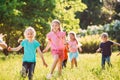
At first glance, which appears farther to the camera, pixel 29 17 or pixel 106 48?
pixel 29 17

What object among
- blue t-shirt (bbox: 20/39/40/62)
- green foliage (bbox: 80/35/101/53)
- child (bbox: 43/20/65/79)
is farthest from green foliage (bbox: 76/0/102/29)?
blue t-shirt (bbox: 20/39/40/62)

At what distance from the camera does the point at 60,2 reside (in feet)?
105

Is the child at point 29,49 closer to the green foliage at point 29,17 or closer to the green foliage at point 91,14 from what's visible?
the green foliage at point 29,17

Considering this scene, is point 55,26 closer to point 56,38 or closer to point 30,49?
point 56,38

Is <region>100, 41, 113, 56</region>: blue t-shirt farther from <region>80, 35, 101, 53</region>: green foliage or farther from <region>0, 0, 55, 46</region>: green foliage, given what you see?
<region>80, 35, 101, 53</region>: green foliage

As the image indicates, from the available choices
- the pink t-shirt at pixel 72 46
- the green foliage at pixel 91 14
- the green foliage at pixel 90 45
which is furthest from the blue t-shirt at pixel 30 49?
the green foliage at pixel 91 14

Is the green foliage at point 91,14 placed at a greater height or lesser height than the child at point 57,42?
lesser

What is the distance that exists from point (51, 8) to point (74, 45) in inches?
589

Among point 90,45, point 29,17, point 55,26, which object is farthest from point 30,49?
point 90,45

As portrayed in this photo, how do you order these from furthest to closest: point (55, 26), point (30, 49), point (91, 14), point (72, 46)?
point (91, 14) < point (72, 46) < point (55, 26) < point (30, 49)

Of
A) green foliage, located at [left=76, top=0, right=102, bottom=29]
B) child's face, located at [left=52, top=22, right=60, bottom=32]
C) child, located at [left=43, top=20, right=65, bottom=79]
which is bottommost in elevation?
green foliage, located at [left=76, top=0, right=102, bottom=29]

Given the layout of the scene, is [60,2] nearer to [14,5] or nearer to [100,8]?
[14,5]

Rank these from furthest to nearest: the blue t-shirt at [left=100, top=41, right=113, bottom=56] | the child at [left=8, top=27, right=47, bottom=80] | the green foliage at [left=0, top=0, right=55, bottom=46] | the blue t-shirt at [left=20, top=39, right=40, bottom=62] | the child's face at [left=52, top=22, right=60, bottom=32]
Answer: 1. the green foliage at [left=0, top=0, right=55, bottom=46]
2. the blue t-shirt at [left=100, top=41, right=113, bottom=56]
3. the child's face at [left=52, top=22, right=60, bottom=32]
4. the blue t-shirt at [left=20, top=39, right=40, bottom=62]
5. the child at [left=8, top=27, right=47, bottom=80]

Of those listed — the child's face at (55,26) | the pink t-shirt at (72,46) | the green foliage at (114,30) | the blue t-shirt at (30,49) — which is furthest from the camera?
the green foliage at (114,30)
